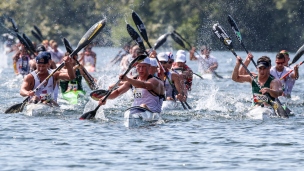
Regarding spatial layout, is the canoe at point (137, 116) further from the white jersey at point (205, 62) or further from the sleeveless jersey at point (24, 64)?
the white jersey at point (205, 62)

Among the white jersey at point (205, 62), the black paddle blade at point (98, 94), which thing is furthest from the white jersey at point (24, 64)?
the black paddle blade at point (98, 94)

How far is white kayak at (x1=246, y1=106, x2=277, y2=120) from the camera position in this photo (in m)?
15.4

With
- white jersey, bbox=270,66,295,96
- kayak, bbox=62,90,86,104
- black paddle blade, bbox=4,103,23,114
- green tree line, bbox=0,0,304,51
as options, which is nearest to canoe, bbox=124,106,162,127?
black paddle blade, bbox=4,103,23,114

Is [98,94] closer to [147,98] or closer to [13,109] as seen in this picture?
[147,98]

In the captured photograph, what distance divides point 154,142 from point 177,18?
56.9 metres

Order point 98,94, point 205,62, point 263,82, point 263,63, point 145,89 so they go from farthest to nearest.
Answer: point 205,62
point 263,82
point 263,63
point 98,94
point 145,89

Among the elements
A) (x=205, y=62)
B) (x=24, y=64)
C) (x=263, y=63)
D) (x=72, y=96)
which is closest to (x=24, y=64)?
(x=24, y=64)

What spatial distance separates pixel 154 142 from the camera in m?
12.7

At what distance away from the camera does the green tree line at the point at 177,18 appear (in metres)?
62.5

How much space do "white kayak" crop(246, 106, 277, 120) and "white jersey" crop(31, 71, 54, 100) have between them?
12.2ft

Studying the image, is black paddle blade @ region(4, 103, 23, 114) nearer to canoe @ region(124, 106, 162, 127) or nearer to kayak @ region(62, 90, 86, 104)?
kayak @ region(62, 90, 86, 104)

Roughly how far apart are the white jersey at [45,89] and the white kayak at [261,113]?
372cm

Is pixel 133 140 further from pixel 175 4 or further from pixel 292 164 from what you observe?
pixel 175 4

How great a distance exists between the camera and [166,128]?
14359mm
